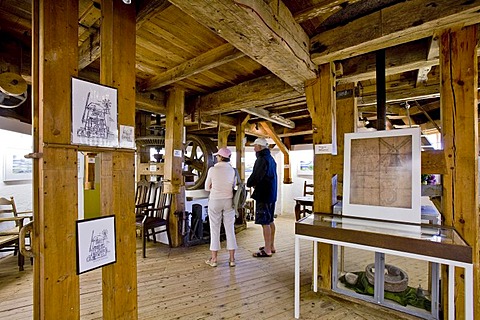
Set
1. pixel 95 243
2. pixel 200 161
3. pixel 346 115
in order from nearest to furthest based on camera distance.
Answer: pixel 95 243
pixel 346 115
pixel 200 161

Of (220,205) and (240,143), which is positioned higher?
(240,143)

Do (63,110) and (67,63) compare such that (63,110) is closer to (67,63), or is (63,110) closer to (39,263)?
(67,63)

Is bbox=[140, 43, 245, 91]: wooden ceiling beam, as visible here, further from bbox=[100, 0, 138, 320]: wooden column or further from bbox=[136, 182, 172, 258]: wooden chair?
bbox=[136, 182, 172, 258]: wooden chair

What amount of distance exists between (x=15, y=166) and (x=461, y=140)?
5.08 m

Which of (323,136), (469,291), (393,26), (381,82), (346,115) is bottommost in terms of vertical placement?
(469,291)

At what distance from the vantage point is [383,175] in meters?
2.07

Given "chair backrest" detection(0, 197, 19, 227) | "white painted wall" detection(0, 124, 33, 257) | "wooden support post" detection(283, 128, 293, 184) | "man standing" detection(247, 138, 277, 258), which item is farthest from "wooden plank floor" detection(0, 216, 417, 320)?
"wooden support post" detection(283, 128, 293, 184)

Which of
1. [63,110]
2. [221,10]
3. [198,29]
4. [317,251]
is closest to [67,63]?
[63,110]

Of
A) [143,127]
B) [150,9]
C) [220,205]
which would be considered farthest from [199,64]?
[143,127]

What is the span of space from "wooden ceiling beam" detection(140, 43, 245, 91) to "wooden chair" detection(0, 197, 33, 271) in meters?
2.18

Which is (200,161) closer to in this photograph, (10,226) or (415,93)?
(10,226)

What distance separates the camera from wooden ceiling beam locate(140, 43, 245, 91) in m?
2.31

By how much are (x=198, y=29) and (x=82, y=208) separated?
3757 mm

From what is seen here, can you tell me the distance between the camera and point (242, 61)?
9.15ft
